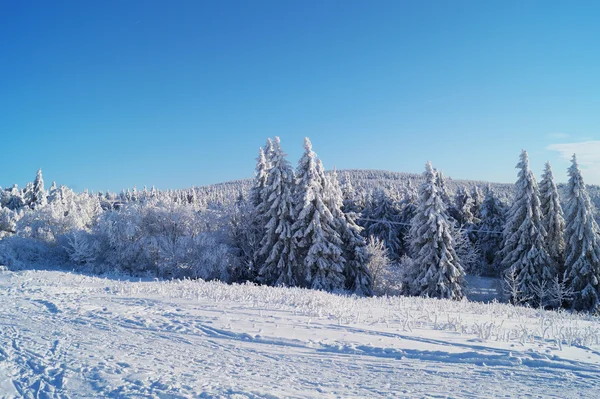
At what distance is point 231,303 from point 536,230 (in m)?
28.4

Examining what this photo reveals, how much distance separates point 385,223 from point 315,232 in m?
24.5

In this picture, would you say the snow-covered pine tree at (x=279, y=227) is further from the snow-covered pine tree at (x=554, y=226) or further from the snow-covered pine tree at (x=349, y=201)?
the snow-covered pine tree at (x=554, y=226)

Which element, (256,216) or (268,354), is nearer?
(268,354)

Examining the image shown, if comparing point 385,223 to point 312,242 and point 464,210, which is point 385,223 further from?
point 312,242

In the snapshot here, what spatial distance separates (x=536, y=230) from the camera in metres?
29.2

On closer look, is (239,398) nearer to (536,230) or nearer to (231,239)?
(231,239)

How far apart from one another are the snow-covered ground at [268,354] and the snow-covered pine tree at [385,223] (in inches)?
1493

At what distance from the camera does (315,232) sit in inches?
1103

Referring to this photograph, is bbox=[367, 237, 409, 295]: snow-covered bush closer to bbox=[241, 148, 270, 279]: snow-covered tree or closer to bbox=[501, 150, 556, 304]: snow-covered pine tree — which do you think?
bbox=[501, 150, 556, 304]: snow-covered pine tree

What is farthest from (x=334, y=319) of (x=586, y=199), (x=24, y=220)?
(x=24, y=220)

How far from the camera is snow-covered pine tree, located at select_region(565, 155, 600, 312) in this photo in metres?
27.2

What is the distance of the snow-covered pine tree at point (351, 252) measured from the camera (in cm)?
3036

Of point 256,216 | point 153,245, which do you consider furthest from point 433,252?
point 153,245

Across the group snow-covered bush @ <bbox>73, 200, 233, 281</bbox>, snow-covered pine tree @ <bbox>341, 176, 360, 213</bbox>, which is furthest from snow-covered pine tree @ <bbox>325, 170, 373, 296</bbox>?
snow-covered pine tree @ <bbox>341, 176, 360, 213</bbox>
